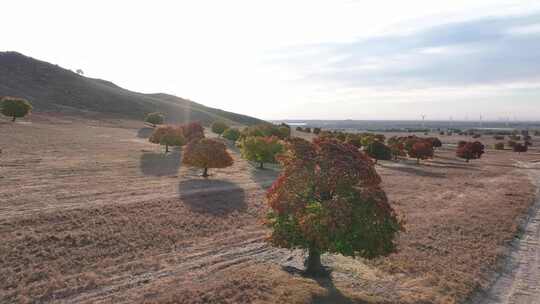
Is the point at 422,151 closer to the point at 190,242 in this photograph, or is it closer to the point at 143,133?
the point at 190,242

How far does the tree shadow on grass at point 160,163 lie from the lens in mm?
46969

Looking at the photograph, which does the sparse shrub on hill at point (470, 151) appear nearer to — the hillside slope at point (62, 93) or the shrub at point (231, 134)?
the shrub at point (231, 134)

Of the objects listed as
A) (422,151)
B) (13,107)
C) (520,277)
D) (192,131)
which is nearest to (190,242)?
(520,277)

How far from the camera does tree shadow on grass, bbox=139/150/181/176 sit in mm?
46969

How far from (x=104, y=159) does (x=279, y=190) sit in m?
39.3

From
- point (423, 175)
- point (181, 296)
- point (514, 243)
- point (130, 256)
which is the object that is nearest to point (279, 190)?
point (181, 296)

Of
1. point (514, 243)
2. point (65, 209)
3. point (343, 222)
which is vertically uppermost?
point (343, 222)

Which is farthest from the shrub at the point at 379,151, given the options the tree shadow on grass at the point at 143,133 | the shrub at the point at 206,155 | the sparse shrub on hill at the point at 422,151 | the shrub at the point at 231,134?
the tree shadow on grass at the point at 143,133

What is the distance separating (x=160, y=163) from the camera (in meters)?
53.4

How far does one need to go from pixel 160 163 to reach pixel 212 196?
64.1 feet

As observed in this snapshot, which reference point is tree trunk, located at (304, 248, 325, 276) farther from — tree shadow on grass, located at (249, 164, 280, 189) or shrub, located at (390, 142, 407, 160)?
A: shrub, located at (390, 142, 407, 160)

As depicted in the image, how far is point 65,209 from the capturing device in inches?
1125

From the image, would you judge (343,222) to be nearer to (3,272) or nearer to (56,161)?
(3,272)

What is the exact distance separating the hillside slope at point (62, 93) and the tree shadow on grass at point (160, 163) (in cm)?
6903
